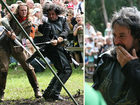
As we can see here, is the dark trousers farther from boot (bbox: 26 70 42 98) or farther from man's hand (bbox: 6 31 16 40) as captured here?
man's hand (bbox: 6 31 16 40)

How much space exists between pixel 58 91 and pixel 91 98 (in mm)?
2752

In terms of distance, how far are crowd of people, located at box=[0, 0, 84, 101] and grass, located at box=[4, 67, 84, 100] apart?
77 millimetres

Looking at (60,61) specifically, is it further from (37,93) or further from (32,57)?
(37,93)

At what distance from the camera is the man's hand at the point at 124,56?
4.54 feet

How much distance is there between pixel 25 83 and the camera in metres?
4.02

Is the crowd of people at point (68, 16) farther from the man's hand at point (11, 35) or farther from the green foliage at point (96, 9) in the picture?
the green foliage at point (96, 9)

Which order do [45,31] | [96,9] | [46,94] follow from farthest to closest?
[96,9], [46,94], [45,31]

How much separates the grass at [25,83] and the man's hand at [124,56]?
2372 mm

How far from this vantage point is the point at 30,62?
3.88 meters

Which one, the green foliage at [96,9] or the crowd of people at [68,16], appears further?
the green foliage at [96,9]

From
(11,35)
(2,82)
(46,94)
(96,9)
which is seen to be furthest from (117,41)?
(96,9)

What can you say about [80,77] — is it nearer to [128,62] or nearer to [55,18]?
[55,18]

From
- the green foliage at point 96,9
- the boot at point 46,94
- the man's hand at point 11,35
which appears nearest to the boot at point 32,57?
the man's hand at point 11,35

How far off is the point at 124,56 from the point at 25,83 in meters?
2.79
